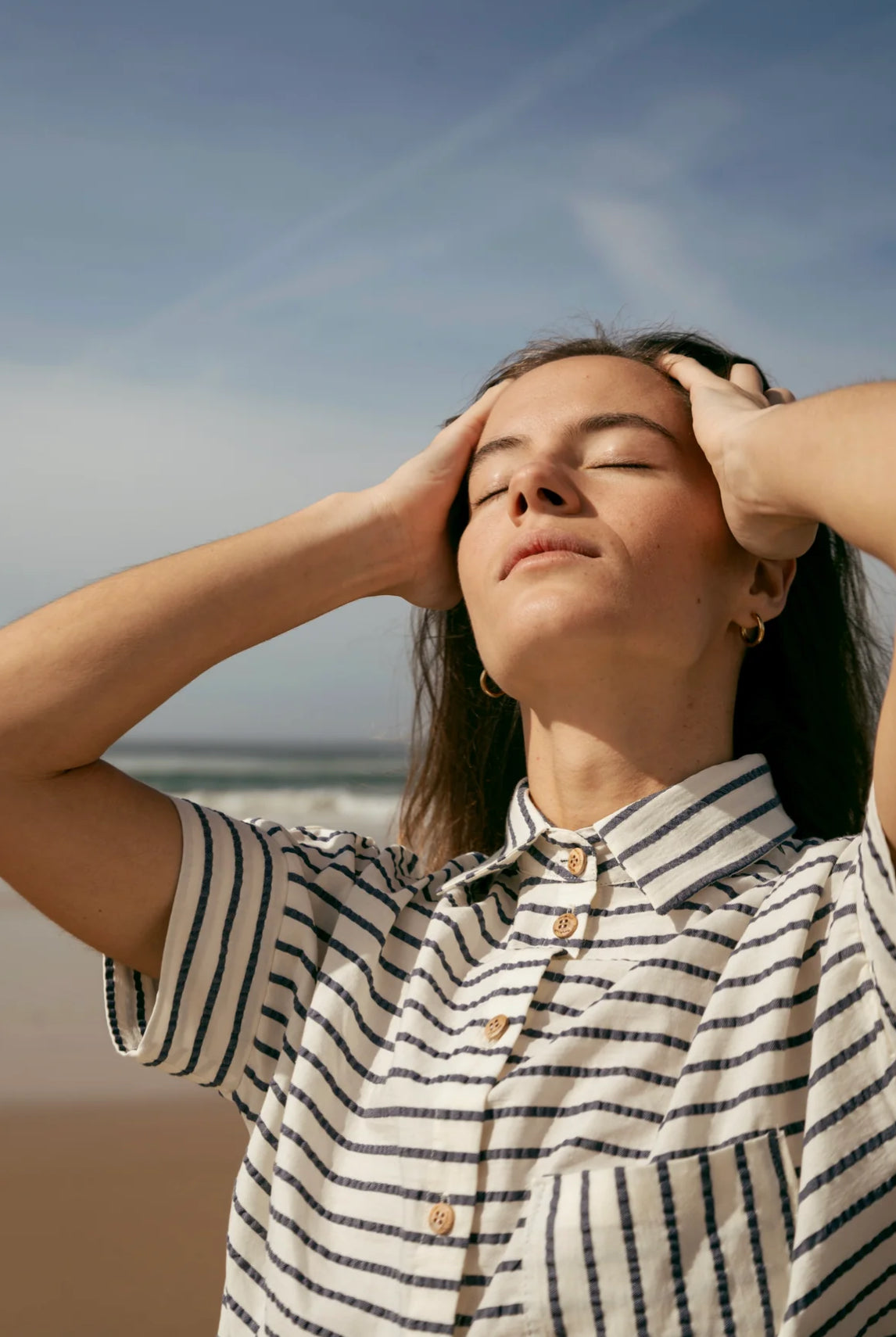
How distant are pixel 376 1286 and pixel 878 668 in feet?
5.88

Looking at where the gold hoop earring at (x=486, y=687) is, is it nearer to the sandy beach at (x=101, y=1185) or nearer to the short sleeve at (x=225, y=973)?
the short sleeve at (x=225, y=973)

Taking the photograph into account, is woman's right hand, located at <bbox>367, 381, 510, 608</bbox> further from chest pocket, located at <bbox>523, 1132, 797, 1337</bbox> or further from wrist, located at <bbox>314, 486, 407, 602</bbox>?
chest pocket, located at <bbox>523, 1132, 797, 1337</bbox>

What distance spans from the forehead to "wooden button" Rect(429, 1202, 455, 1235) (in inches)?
55.7

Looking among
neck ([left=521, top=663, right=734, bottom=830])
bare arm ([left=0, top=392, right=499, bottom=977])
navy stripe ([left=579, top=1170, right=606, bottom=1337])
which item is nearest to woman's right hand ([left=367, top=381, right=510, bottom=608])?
bare arm ([left=0, top=392, right=499, bottom=977])

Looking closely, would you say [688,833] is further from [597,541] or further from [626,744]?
[597,541]

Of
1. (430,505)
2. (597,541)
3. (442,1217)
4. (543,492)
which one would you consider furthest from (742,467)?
(442,1217)

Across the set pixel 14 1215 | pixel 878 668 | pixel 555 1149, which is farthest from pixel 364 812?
pixel 555 1149

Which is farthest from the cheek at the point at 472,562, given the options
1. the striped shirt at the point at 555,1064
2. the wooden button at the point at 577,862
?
the wooden button at the point at 577,862

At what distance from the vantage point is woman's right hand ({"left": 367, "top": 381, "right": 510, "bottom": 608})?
2346 millimetres

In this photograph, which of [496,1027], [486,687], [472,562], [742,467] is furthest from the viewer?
[486,687]

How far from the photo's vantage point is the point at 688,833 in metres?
1.92

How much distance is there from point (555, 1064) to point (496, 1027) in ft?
0.38

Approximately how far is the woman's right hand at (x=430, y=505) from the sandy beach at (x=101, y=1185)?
6.70 feet

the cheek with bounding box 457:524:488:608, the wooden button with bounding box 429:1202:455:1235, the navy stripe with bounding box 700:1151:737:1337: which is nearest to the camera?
the navy stripe with bounding box 700:1151:737:1337
